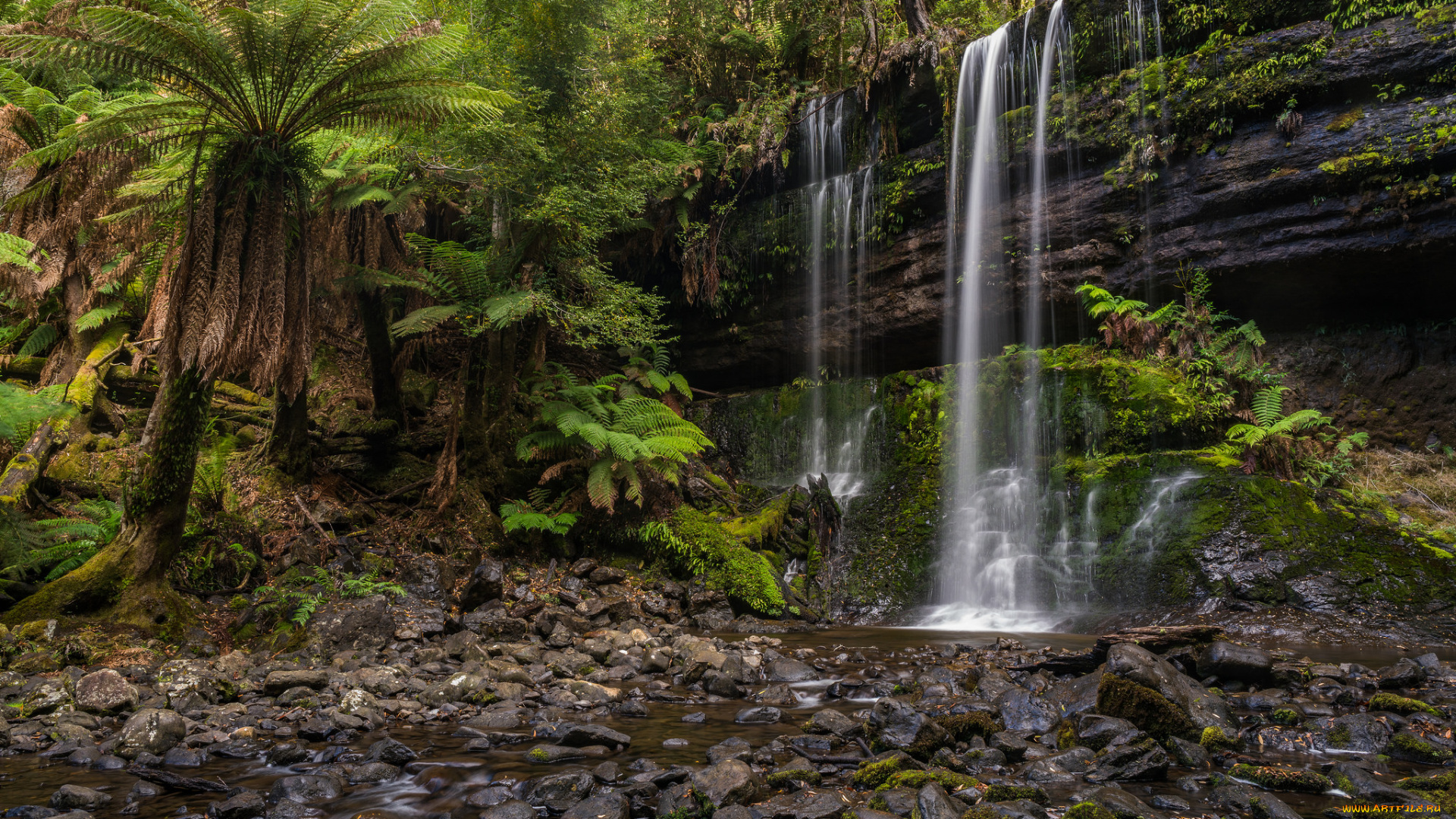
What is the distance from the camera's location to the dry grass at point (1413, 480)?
26.4 ft

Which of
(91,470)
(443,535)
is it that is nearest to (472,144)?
(443,535)

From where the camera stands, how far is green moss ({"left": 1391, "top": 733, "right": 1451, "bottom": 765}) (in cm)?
315

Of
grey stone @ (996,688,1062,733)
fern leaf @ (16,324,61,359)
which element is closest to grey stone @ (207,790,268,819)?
grey stone @ (996,688,1062,733)

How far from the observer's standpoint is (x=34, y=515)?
6.14 meters

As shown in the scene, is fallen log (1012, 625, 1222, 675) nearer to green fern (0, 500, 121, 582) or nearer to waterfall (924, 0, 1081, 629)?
waterfall (924, 0, 1081, 629)

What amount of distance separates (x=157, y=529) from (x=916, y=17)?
1324cm

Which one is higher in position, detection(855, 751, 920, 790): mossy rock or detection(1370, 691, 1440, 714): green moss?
detection(1370, 691, 1440, 714): green moss

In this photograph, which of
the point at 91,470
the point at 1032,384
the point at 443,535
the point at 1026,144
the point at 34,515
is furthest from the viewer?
the point at 1026,144

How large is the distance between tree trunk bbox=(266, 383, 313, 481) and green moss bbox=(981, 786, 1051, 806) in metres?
7.98

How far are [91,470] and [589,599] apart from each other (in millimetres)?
5141

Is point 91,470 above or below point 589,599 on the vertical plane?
above

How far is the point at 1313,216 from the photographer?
9234 mm

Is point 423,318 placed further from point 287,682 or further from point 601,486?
point 287,682

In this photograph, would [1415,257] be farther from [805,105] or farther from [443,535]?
[443,535]
